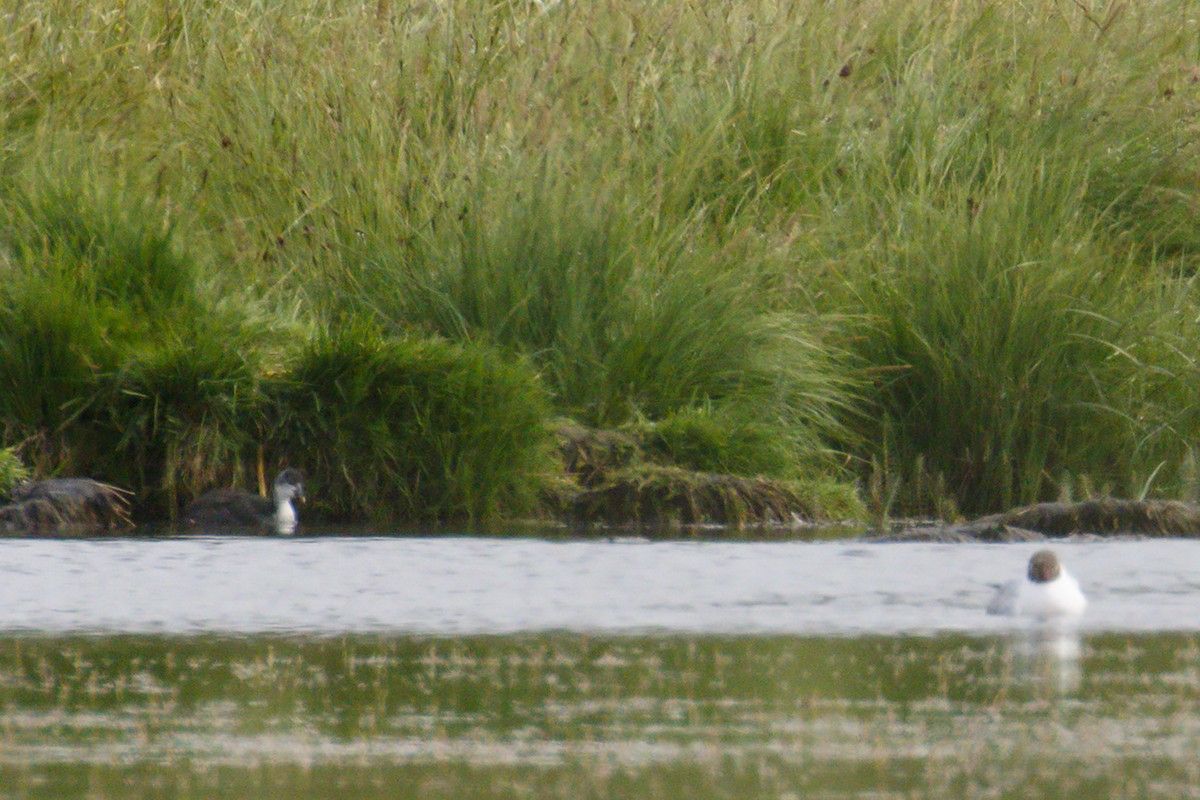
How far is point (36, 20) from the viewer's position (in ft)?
38.1

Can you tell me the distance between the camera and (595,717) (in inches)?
152

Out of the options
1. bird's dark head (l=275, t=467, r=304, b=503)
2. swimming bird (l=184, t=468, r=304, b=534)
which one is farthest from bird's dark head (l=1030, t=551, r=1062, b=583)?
bird's dark head (l=275, t=467, r=304, b=503)

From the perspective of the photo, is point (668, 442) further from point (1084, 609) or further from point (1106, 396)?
point (1084, 609)

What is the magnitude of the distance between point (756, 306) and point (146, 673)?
16.6 ft

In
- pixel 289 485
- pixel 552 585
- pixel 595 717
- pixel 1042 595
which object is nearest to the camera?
pixel 595 717

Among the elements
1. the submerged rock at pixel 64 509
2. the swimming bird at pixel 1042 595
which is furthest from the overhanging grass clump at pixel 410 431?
the swimming bird at pixel 1042 595

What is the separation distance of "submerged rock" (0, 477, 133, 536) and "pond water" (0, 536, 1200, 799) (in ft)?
2.56

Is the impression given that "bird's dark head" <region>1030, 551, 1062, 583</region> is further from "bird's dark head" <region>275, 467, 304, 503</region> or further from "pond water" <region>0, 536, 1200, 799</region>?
"bird's dark head" <region>275, 467, 304, 503</region>

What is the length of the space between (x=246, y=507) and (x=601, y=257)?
77.7 inches

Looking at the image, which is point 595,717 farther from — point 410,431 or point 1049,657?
point 410,431

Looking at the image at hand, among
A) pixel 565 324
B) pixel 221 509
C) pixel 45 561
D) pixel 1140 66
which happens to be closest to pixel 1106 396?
pixel 565 324

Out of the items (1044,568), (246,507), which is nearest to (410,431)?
(246,507)

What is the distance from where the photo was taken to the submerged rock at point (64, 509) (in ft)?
24.5

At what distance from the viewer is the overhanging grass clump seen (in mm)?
8172
